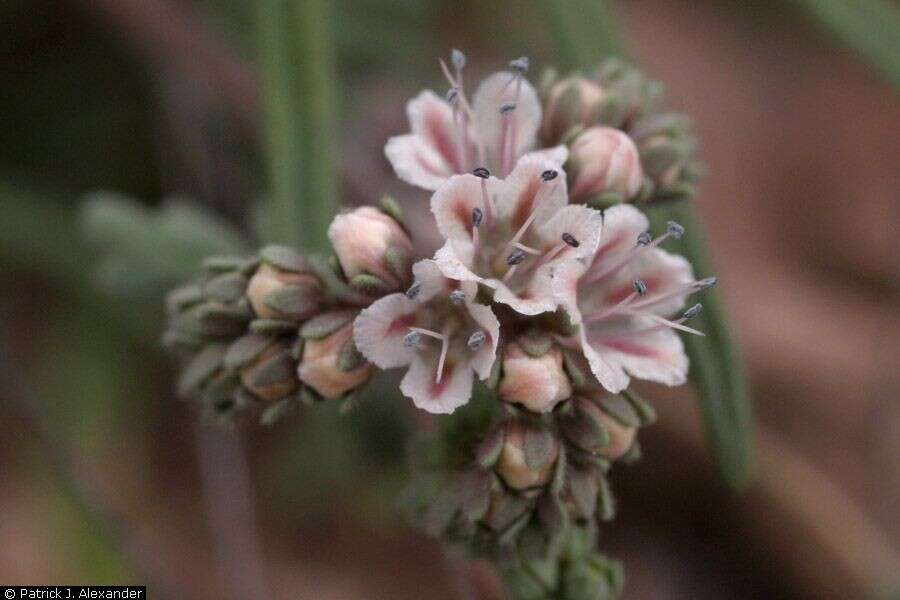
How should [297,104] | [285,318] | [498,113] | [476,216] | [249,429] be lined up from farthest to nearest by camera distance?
[249,429], [297,104], [498,113], [285,318], [476,216]

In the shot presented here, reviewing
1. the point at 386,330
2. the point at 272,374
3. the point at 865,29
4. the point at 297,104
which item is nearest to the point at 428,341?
the point at 386,330

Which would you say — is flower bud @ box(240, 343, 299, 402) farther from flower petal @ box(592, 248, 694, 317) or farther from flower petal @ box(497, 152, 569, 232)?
flower petal @ box(592, 248, 694, 317)

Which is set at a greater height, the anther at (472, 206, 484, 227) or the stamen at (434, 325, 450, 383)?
the anther at (472, 206, 484, 227)

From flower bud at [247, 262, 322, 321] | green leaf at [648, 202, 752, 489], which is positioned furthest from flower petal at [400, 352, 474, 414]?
green leaf at [648, 202, 752, 489]

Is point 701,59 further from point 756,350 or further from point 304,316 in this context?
point 304,316

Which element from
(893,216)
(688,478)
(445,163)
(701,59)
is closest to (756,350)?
(688,478)

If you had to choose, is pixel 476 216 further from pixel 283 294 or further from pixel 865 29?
pixel 865 29

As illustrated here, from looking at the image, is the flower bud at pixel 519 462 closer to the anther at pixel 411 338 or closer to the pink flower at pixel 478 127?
the anther at pixel 411 338
